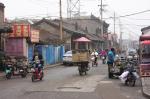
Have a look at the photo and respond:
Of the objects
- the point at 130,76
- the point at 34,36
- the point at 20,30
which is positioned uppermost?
the point at 20,30

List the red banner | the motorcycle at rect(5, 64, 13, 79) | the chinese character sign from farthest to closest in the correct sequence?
the chinese character sign → the red banner → the motorcycle at rect(5, 64, 13, 79)

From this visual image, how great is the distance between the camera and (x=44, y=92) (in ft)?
61.2

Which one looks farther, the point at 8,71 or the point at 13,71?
the point at 13,71

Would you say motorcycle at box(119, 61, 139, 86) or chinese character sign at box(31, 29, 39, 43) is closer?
motorcycle at box(119, 61, 139, 86)

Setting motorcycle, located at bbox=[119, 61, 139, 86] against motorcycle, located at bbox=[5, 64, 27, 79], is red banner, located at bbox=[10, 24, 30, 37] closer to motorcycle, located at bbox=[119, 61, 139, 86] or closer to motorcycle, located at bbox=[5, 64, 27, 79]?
motorcycle, located at bbox=[5, 64, 27, 79]

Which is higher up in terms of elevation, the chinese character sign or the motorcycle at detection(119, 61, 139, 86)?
the chinese character sign

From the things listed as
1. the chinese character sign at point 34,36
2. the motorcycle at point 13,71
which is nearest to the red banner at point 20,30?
the chinese character sign at point 34,36

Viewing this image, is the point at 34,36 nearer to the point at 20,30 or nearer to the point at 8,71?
the point at 20,30

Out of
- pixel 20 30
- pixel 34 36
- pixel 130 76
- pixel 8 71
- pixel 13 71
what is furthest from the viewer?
pixel 34 36

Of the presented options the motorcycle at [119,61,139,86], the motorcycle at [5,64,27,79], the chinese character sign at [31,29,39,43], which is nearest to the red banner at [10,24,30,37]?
the chinese character sign at [31,29,39,43]

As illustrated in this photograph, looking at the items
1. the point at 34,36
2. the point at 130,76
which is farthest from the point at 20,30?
the point at 130,76

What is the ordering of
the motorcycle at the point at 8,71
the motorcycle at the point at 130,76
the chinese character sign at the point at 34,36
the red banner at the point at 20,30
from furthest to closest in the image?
1. the chinese character sign at the point at 34,36
2. the red banner at the point at 20,30
3. the motorcycle at the point at 8,71
4. the motorcycle at the point at 130,76

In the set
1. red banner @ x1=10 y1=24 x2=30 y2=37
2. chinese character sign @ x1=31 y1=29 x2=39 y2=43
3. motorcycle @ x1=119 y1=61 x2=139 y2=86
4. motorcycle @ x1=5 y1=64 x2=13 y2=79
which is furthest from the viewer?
chinese character sign @ x1=31 y1=29 x2=39 y2=43

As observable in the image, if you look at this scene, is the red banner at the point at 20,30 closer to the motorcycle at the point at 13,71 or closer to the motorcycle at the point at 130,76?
the motorcycle at the point at 13,71
